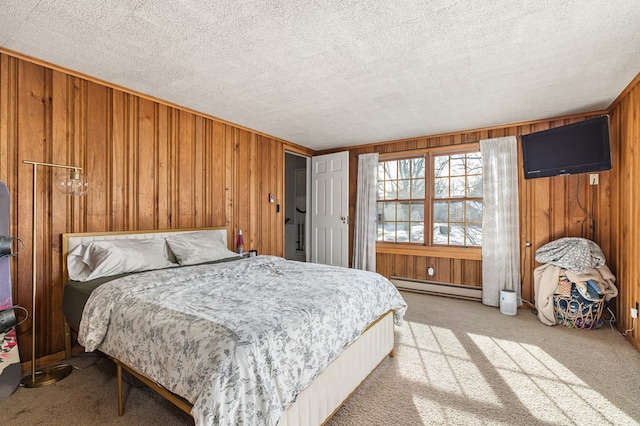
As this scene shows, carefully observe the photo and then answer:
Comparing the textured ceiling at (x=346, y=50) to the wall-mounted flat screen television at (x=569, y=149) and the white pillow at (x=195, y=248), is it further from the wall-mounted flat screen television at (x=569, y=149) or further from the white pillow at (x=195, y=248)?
the white pillow at (x=195, y=248)

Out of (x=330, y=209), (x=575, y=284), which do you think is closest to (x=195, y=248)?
(x=330, y=209)

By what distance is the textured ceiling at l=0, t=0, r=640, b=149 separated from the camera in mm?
1756

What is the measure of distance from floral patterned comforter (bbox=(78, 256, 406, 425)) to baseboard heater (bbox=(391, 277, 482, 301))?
2.31m

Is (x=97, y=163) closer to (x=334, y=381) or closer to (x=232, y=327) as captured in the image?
(x=232, y=327)

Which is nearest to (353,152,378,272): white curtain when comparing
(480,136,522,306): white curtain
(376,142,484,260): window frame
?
(376,142,484,260): window frame

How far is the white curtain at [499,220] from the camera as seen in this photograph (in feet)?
12.8

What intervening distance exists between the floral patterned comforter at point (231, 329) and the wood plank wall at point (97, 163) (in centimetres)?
84

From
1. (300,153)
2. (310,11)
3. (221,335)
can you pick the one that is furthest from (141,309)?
(300,153)

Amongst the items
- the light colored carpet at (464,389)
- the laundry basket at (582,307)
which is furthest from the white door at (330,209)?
the laundry basket at (582,307)

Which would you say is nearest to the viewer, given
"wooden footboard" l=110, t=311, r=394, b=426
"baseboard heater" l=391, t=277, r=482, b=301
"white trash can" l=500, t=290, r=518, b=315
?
"wooden footboard" l=110, t=311, r=394, b=426

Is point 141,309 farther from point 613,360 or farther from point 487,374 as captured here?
point 613,360

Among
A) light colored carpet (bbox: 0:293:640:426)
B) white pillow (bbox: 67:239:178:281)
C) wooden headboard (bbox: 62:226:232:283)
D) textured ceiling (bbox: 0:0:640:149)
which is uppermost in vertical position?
textured ceiling (bbox: 0:0:640:149)


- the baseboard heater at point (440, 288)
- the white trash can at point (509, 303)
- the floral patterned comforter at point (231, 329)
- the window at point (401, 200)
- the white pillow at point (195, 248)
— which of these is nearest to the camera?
the floral patterned comforter at point (231, 329)

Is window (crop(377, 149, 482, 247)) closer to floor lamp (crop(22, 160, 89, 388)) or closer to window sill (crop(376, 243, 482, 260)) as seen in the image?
window sill (crop(376, 243, 482, 260))
